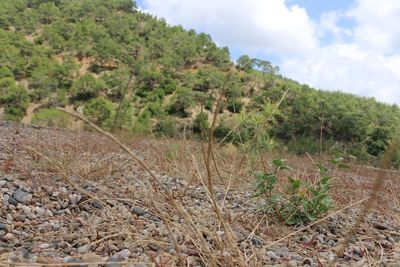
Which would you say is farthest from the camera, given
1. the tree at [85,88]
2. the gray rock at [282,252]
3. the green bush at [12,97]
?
the tree at [85,88]

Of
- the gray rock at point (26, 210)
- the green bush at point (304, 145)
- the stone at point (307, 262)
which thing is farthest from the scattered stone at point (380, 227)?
the green bush at point (304, 145)

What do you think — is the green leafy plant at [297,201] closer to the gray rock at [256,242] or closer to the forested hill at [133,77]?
the gray rock at [256,242]

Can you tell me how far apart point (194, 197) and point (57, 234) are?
129cm

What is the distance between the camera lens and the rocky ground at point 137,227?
161cm

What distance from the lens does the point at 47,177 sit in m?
3.34

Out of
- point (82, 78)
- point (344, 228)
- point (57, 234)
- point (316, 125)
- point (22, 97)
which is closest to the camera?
point (57, 234)

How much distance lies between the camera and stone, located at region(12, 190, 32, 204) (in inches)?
106

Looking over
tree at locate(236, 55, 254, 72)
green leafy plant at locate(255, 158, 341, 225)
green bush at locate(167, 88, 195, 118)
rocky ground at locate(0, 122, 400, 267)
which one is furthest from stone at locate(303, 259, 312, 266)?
green bush at locate(167, 88, 195, 118)

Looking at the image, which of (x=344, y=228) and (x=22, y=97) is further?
(x=22, y=97)

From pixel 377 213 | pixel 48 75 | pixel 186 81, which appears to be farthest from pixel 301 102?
pixel 377 213

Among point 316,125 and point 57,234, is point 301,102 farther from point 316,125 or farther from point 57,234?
point 57,234

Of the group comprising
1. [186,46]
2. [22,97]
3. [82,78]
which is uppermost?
[186,46]

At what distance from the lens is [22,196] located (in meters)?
2.75

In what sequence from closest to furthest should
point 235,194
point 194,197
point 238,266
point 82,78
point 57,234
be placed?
point 238,266 < point 57,234 < point 194,197 < point 235,194 < point 82,78
